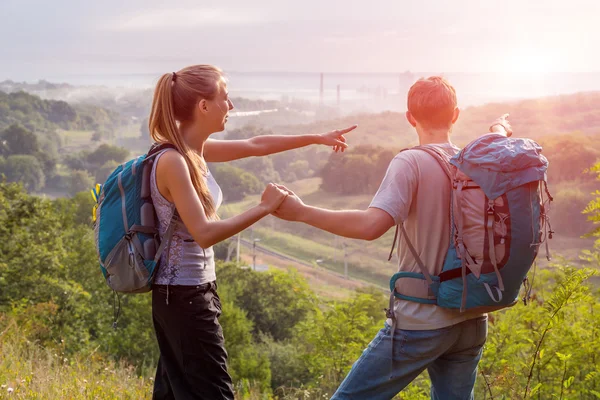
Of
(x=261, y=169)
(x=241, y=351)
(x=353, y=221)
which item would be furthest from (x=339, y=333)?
(x=261, y=169)

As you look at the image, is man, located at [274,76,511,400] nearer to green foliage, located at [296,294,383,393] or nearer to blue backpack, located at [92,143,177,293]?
blue backpack, located at [92,143,177,293]

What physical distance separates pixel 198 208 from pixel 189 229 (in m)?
0.08

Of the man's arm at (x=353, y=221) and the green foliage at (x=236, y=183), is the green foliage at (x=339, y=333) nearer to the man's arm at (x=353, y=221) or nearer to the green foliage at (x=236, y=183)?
the man's arm at (x=353, y=221)

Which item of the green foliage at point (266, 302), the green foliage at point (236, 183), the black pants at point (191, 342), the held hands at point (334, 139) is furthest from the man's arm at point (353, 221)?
the green foliage at point (236, 183)

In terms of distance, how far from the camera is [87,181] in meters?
94.2

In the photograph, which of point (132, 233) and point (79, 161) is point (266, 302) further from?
point (79, 161)

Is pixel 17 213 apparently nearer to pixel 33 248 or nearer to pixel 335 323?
pixel 33 248

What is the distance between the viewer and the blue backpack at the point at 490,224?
2172mm

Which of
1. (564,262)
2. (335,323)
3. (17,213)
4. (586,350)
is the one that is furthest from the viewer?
(17,213)

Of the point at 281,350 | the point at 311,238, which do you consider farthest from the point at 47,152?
the point at 281,350

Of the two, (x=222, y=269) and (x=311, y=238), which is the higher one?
(x=222, y=269)

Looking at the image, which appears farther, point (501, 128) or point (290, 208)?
point (501, 128)

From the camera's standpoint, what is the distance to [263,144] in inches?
130

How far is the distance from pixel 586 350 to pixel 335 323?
481 inches
